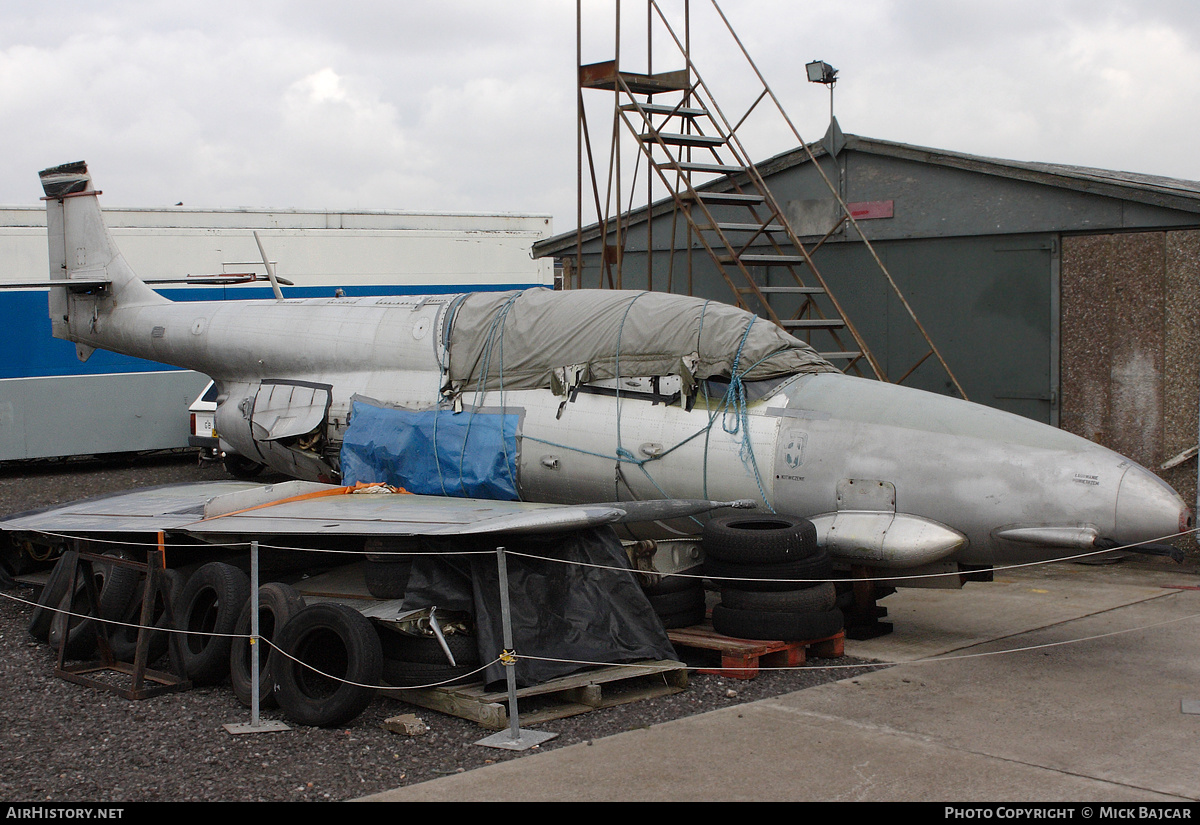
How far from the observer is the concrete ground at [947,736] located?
5234mm

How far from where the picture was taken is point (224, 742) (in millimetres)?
6270

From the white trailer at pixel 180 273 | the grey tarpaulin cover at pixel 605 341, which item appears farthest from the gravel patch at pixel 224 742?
the white trailer at pixel 180 273

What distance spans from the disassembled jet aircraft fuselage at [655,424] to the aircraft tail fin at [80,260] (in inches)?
60.0

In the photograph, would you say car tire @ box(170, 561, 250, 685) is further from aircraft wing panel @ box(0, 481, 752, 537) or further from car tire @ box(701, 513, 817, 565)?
car tire @ box(701, 513, 817, 565)

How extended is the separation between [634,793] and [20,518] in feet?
23.0

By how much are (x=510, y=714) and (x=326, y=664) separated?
1521 millimetres

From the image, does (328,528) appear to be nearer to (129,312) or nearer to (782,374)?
(782,374)

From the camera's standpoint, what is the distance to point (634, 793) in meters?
5.20

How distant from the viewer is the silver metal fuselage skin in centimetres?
717

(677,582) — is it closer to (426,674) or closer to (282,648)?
(426,674)

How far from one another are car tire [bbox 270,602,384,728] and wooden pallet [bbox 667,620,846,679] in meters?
2.20

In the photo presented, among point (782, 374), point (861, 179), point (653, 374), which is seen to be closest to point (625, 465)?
point (653, 374)

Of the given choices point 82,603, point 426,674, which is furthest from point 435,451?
point 82,603

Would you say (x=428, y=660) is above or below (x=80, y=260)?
below
